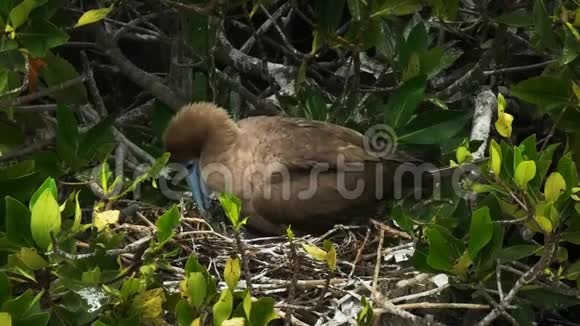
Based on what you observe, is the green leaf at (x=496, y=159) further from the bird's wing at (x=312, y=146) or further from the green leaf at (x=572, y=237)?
the bird's wing at (x=312, y=146)

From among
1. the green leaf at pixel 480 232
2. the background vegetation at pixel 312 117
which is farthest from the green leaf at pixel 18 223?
the green leaf at pixel 480 232

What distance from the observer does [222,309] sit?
3.29 metres

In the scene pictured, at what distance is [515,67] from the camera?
504 centimetres

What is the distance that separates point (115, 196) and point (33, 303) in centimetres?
92

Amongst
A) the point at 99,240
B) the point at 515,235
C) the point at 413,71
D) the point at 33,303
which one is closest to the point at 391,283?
the point at 515,235

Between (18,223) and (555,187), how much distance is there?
1.65 metres

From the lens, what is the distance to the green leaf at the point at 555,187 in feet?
11.3

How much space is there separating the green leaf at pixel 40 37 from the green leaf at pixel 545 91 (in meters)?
1.62

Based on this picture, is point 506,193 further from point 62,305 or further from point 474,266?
point 62,305

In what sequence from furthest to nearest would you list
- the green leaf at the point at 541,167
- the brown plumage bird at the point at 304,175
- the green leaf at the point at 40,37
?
the brown plumage bird at the point at 304,175
the green leaf at the point at 40,37
the green leaf at the point at 541,167

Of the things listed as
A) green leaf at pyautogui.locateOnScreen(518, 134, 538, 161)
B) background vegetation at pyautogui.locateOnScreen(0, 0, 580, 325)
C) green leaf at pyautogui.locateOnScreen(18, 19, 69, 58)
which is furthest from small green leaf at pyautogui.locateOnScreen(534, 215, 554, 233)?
green leaf at pyautogui.locateOnScreen(18, 19, 69, 58)

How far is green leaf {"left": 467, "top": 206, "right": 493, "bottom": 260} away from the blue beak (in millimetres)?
1707

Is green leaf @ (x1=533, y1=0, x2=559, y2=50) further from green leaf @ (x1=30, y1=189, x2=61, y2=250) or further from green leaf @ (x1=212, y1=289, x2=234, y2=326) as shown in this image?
green leaf @ (x1=30, y1=189, x2=61, y2=250)

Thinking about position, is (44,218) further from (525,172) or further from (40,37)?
(525,172)
